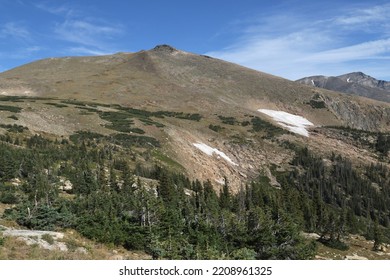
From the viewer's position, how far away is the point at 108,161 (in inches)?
2359

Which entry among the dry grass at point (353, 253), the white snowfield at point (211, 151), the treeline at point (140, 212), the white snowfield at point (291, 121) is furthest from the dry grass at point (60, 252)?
the white snowfield at point (291, 121)

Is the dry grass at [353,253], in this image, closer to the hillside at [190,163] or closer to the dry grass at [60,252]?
the hillside at [190,163]

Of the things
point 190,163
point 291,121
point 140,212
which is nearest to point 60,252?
point 140,212

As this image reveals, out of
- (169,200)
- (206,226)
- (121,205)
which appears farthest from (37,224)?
(169,200)

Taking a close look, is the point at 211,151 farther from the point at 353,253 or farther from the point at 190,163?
the point at 353,253

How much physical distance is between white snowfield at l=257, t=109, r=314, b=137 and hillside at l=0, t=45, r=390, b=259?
615mm

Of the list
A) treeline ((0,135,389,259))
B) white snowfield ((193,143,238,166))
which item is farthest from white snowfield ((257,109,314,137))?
treeline ((0,135,389,259))

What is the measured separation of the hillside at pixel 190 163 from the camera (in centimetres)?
2858

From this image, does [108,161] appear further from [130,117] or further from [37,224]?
[130,117]

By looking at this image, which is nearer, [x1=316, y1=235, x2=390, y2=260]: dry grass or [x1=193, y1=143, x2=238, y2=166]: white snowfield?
[x1=316, y1=235, x2=390, y2=260]: dry grass

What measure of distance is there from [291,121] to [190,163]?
296 feet

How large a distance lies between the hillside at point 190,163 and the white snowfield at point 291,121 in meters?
0.62

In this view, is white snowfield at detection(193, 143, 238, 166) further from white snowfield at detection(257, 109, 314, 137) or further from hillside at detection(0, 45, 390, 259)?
white snowfield at detection(257, 109, 314, 137)

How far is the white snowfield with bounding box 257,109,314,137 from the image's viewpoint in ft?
468
